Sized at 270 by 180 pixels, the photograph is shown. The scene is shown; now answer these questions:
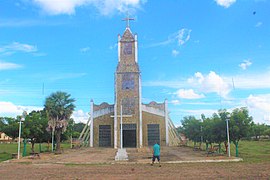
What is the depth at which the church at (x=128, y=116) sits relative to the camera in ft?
127

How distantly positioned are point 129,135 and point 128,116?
3.00m

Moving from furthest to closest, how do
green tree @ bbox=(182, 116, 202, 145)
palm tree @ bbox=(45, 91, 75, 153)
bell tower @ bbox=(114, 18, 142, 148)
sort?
1. bell tower @ bbox=(114, 18, 142, 148)
2. green tree @ bbox=(182, 116, 202, 145)
3. palm tree @ bbox=(45, 91, 75, 153)

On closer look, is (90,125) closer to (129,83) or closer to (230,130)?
(129,83)

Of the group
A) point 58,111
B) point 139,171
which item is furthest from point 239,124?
point 58,111

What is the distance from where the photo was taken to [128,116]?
38.7 metres

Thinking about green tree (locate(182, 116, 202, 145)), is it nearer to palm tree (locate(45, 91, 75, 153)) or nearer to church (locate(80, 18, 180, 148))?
church (locate(80, 18, 180, 148))

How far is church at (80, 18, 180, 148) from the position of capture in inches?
1524

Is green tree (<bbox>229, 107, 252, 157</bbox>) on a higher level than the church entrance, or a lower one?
higher

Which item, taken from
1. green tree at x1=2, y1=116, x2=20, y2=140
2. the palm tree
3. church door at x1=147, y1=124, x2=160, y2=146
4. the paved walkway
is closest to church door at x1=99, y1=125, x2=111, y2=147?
church door at x1=147, y1=124, x2=160, y2=146

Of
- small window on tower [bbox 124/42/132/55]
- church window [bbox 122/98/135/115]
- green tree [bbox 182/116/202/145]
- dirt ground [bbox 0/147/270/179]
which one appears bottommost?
dirt ground [bbox 0/147/270/179]

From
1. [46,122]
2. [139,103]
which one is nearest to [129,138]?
[139,103]

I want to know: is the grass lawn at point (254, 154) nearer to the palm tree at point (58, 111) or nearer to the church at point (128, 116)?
the church at point (128, 116)

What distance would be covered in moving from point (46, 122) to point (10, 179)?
18023 mm

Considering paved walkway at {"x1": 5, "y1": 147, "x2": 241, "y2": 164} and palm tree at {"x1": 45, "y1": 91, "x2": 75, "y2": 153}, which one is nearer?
paved walkway at {"x1": 5, "y1": 147, "x2": 241, "y2": 164}
